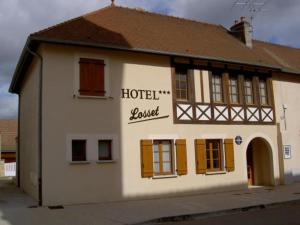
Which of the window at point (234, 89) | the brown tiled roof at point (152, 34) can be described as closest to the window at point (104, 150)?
the brown tiled roof at point (152, 34)

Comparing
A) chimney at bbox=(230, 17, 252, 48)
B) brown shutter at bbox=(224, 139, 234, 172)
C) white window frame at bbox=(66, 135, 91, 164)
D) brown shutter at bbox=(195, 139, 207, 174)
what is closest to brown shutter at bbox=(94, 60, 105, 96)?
white window frame at bbox=(66, 135, 91, 164)

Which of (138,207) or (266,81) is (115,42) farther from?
(266,81)

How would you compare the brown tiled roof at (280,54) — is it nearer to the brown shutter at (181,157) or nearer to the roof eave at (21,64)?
the brown shutter at (181,157)

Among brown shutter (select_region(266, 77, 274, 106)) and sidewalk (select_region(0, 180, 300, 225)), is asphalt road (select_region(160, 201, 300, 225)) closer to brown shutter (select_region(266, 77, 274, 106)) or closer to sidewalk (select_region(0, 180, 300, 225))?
sidewalk (select_region(0, 180, 300, 225))

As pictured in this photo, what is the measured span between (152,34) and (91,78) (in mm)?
3837

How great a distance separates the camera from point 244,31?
20.0 metres

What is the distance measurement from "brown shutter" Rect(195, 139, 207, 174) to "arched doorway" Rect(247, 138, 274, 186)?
368 cm

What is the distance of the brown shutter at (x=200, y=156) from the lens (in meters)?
15.4

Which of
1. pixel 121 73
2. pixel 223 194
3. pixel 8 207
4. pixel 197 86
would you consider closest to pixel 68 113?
pixel 121 73

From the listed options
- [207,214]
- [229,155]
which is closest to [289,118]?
[229,155]

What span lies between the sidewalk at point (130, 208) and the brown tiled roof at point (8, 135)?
1938 centimetres

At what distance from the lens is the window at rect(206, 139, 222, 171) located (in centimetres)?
1605

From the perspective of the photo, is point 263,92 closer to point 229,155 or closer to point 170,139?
point 229,155

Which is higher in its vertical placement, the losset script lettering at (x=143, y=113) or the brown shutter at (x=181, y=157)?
the losset script lettering at (x=143, y=113)
